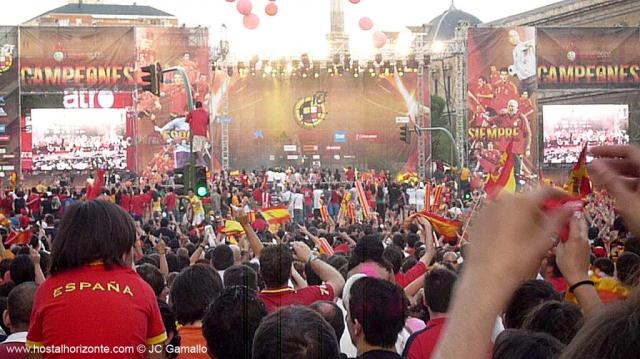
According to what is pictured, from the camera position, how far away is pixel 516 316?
155 inches

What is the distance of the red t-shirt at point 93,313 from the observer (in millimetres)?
3172

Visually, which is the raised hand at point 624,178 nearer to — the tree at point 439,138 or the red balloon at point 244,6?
the red balloon at point 244,6

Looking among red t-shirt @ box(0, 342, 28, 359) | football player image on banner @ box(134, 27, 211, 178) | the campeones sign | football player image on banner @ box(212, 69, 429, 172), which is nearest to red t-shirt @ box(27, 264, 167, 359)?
red t-shirt @ box(0, 342, 28, 359)

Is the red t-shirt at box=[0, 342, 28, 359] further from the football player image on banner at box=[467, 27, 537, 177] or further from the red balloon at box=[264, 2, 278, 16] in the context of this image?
the football player image on banner at box=[467, 27, 537, 177]

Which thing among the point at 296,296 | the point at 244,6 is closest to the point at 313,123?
the point at 244,6

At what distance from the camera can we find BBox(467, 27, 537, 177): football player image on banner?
3428 centimetres

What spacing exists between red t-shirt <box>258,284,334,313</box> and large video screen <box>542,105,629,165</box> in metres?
33.5

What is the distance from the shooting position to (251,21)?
1964 cm

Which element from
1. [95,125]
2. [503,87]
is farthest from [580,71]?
[95,125]

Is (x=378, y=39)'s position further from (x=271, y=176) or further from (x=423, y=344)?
(x=423, y=344)

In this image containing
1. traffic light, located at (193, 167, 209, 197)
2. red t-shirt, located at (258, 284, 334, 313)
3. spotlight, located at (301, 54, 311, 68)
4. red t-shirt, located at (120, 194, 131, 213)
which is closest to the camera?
red t-shirt, located at (258, 284, 334, 313)

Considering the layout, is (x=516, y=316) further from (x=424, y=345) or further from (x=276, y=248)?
(x=276, y=248)

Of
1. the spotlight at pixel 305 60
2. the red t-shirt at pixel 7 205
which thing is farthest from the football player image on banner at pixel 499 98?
the red t-shirt at pixel 7 205

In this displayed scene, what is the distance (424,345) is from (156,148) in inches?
1170
